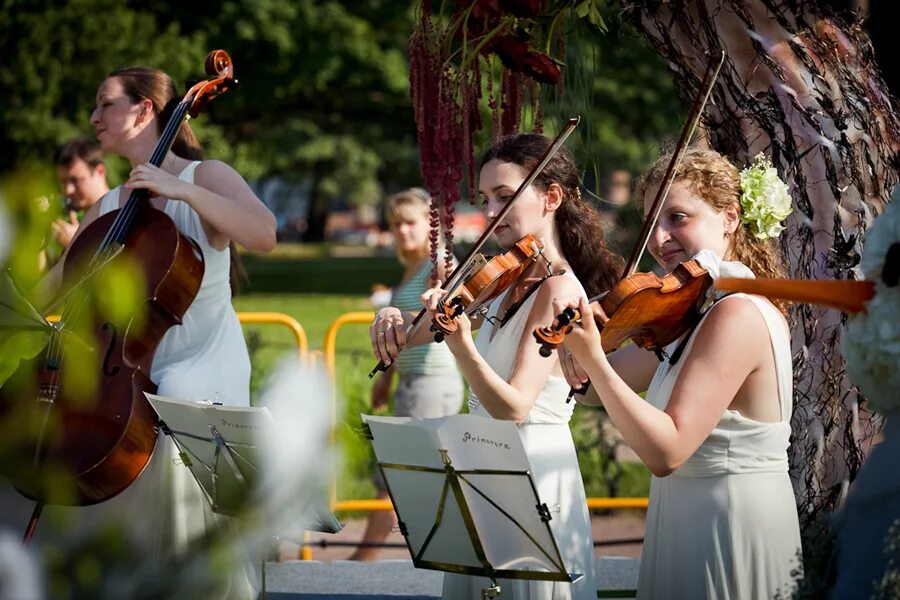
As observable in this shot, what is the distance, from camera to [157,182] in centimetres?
349

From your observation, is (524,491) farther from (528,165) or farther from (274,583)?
(274,583)

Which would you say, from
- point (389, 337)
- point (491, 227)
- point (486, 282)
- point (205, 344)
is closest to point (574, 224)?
point (491, 227)

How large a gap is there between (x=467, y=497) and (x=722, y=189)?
0.91 metres

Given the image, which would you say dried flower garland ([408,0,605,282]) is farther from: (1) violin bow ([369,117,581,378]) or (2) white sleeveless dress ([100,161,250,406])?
(2) white sleeveless dress ([100,161,250,406])

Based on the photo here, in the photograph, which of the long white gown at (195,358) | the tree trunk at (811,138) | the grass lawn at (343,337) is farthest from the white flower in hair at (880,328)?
the long white gown at (195,358)

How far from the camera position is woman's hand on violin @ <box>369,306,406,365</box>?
297 centimetres

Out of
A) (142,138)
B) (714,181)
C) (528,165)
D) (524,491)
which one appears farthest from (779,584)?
(142,138)

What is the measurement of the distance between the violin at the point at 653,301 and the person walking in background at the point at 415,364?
2809mm

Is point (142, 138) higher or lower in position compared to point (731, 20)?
lower

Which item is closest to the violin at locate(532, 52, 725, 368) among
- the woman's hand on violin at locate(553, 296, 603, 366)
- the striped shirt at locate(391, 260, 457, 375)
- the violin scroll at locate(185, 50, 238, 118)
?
the woman's hand on violin at locate(553, 296, 603, 366)

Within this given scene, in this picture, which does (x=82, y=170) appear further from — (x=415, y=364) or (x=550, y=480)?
(x=550, y=480)

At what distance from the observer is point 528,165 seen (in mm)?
3100

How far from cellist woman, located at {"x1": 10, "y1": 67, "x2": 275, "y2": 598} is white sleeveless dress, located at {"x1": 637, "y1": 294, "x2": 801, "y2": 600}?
1.38 meters

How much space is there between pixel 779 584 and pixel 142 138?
2339mm
